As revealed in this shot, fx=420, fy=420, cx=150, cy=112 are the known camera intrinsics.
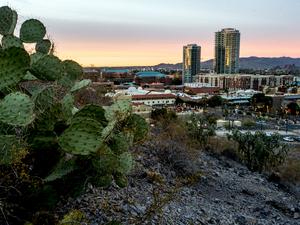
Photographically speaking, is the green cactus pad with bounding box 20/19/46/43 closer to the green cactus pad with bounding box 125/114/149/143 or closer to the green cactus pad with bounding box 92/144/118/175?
the green cactus pad with bounding box 125/114/149/143

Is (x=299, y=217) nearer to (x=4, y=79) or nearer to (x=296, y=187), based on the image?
(x=296, y=187)

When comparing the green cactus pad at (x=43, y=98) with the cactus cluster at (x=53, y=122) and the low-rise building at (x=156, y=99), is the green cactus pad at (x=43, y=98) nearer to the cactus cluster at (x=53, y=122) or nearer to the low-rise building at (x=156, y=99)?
the cactus cluster at (x=53, y=122)

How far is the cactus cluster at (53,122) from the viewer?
234 centimetres

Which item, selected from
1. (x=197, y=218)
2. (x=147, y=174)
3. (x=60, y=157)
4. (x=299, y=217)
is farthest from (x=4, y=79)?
(x=299, y=217)

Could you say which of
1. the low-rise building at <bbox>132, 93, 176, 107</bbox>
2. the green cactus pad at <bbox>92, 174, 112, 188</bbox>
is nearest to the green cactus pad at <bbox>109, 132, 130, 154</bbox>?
the green cactus pad at <bbox>92, 174, 112, 188</bbox>

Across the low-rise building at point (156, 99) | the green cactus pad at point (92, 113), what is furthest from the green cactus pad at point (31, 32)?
the low-rise building at point (156, 99)

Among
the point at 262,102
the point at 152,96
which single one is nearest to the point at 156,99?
the point at 152,96

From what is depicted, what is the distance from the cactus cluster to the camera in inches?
92.0

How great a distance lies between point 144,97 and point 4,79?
3536 centimetres

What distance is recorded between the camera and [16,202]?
9.98 feet

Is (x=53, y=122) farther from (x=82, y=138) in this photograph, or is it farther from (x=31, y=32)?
(x=31, y=32)

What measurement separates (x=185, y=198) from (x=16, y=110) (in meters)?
3.28

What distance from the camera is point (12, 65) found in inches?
91.9

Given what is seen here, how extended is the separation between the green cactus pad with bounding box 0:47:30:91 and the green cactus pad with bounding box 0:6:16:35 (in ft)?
4.17
